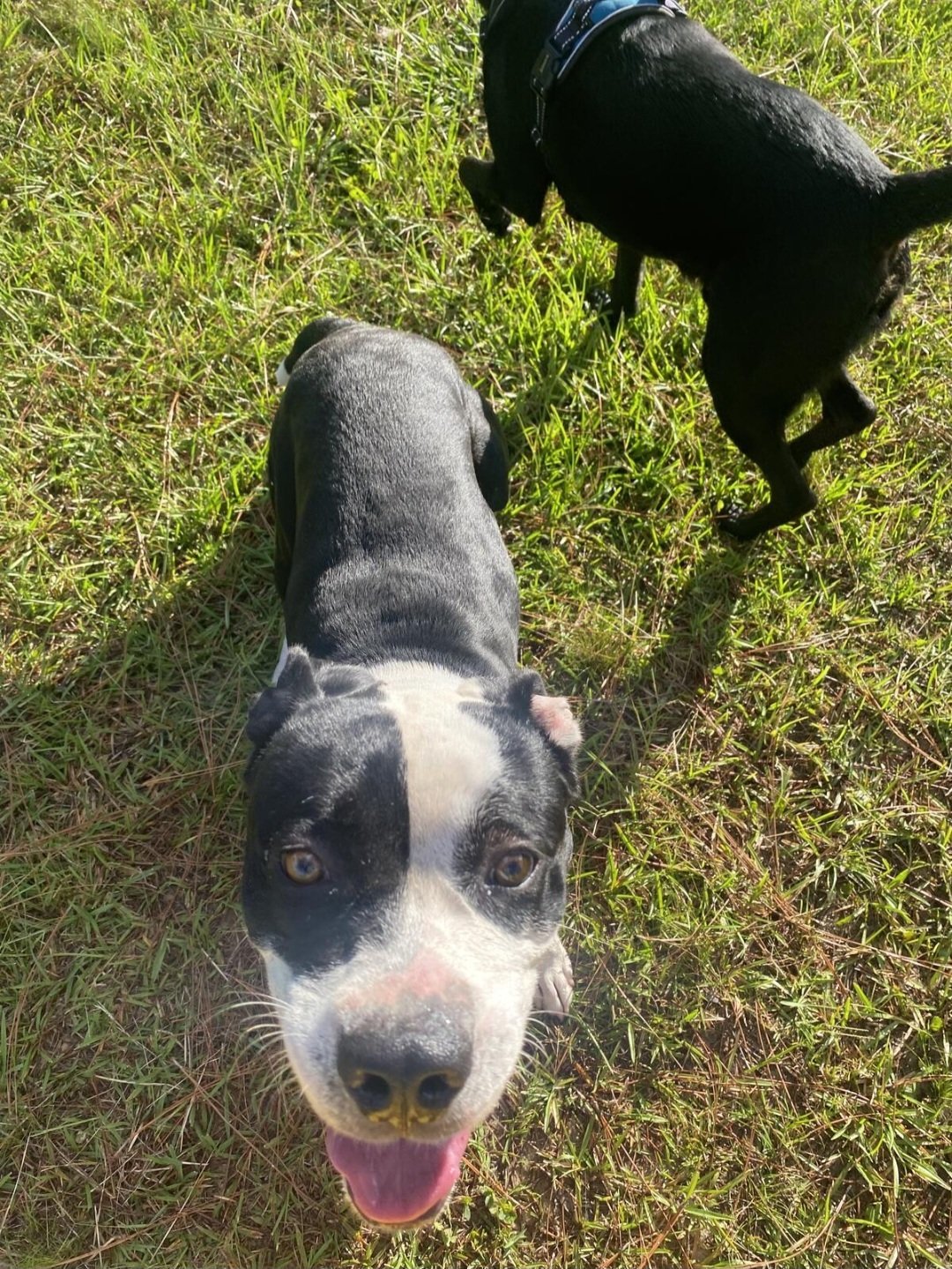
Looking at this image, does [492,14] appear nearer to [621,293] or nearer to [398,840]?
[621,293]

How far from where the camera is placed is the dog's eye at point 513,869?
2.38m

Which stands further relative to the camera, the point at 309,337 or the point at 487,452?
the point at 309,337

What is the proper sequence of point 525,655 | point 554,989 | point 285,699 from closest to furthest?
point 285,699 < point 554,989 < point 525,655

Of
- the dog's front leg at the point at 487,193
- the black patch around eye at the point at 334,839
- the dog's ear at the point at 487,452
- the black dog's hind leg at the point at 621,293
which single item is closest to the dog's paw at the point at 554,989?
the black patch around eye at the point at 334,839

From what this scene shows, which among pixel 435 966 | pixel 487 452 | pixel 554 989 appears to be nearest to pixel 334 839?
pixel 435 966

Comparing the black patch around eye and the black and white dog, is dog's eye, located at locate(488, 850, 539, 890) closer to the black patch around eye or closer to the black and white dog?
the black and white dog

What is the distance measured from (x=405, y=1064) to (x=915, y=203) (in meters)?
2.88

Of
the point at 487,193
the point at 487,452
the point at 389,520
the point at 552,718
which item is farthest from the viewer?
the point at 487,193

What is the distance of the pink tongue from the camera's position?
2361 mm

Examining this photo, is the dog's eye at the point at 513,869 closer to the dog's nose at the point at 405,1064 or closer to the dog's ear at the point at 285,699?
the dog's nose at the point at 405,1064

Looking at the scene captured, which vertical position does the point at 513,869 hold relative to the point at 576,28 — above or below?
below

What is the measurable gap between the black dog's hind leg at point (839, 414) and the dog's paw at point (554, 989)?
2211 millimetres

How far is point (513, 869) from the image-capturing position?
2.41 m

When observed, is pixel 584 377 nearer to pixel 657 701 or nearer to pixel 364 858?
pixel 657 701
